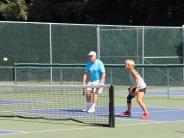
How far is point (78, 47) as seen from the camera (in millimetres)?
31688

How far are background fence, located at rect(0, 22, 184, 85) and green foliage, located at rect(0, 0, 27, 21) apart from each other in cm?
1295

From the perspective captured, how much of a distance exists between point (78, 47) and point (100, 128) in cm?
1720

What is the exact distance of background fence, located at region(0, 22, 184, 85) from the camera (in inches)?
1160

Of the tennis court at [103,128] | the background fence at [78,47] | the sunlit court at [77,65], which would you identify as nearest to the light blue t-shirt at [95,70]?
the sunlit court at [77,65]

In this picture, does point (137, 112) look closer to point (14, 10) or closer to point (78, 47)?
point (78, 47)

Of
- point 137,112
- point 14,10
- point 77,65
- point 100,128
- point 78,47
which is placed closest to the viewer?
point 100,128

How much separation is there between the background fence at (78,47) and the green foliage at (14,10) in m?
13.0

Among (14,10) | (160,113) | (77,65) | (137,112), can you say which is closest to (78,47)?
(77,65)

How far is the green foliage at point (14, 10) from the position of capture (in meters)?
44.8

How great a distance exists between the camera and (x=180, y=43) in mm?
32688

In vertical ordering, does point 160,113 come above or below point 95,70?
below

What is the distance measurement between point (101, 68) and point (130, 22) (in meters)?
28.4

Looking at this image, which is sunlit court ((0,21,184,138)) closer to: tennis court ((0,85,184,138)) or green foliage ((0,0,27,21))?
tennis court ((0,85,184,138))

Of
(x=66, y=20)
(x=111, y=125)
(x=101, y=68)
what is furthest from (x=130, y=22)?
(x=111, y=125)
